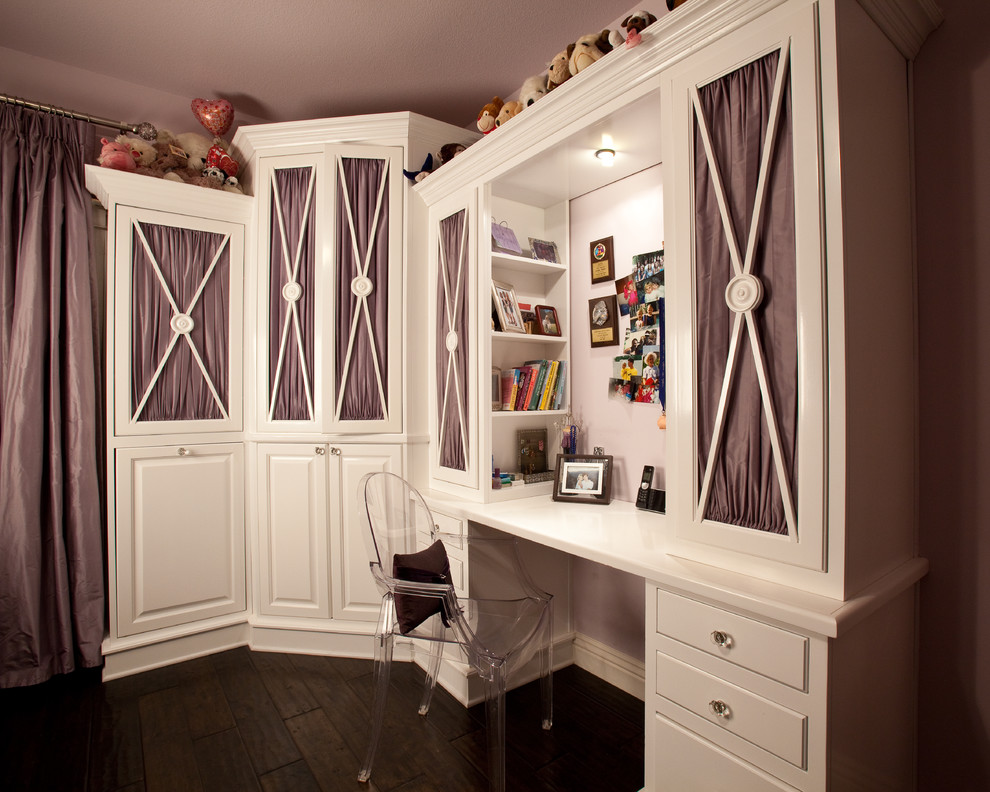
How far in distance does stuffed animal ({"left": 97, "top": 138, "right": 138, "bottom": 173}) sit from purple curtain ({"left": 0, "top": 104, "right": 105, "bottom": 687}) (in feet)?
0.52

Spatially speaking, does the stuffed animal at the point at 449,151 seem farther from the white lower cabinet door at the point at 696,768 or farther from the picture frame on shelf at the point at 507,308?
the white lower cabinet door at the point at 696,768

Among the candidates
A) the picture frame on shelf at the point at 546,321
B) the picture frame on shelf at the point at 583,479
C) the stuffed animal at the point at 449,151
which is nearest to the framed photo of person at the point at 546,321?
the picture frame on shelf at the point at 546,321

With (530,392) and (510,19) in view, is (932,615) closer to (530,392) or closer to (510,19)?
(530,392)

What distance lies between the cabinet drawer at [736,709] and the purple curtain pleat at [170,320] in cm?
237

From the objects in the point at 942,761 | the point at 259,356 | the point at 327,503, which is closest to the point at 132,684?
the point at 327,503

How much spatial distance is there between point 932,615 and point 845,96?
1.30 meters

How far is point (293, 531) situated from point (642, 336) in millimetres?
1884

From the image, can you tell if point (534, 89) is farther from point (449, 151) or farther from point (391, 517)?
point (391, 517)

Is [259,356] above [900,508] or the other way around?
above

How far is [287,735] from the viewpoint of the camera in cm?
198

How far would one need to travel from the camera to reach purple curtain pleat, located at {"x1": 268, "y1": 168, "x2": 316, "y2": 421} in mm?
2625

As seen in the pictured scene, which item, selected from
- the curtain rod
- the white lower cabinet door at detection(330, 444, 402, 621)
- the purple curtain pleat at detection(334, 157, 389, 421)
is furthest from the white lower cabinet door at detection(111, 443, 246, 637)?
the curtain rod

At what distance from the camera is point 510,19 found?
2.26 m

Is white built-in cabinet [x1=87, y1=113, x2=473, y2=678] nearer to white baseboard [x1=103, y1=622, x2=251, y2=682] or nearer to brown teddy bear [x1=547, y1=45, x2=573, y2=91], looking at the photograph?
white baseboard [x1=103, y1=622, x2=251, y2=682]
